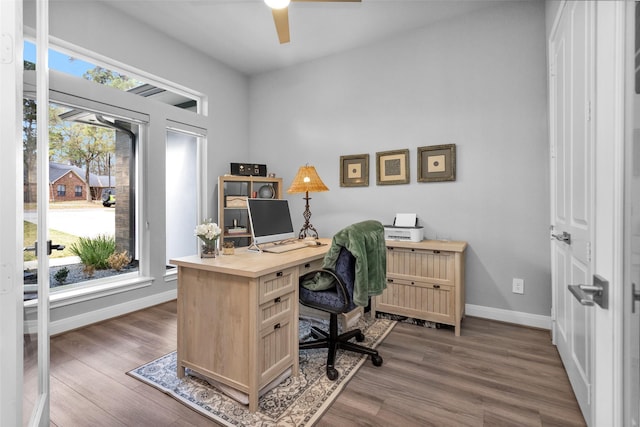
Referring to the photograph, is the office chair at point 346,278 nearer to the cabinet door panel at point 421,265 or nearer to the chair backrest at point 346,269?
the chair backrest at point 346,269

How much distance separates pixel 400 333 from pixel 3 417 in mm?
2485

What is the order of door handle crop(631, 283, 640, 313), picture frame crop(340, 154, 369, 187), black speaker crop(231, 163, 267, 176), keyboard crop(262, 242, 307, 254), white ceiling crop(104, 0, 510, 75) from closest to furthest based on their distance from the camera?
door handle crop(631, 283, 640, 313) < keyboard crop(262, 242, 307, 254) < white ceiling crop(104, 0, 510, 75) < picture frame crop(340, 154, 369, 187) < black speaker crop(231, 163, 267, 176)

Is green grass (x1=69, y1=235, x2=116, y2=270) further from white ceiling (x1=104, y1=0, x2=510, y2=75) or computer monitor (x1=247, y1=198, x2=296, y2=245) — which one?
white ceiling (x1=104, y1=0, x2=510, y2=75)

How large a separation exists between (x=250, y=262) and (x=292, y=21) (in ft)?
8.59

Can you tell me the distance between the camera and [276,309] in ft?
6.17

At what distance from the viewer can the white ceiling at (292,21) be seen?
2953 mm

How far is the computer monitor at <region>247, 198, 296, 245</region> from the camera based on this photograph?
7.52ft

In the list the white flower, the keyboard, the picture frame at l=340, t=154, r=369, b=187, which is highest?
the picture frame at l=340, t=154, r=369, b=187

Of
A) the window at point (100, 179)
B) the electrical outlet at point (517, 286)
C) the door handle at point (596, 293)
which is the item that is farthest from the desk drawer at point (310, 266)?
→ the window at point (100, 179)

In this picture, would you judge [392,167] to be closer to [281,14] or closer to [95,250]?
[281,14]

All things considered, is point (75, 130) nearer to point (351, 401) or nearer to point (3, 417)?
point (3, 417)

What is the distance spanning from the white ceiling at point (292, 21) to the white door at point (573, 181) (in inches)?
51.4

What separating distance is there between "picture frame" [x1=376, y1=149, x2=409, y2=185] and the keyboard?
1.37 meters

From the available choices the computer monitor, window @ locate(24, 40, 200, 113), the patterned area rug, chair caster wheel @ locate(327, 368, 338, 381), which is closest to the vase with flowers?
the computer monitor
